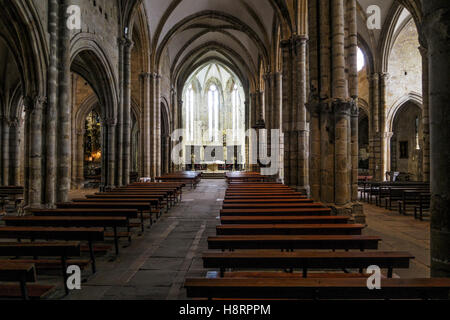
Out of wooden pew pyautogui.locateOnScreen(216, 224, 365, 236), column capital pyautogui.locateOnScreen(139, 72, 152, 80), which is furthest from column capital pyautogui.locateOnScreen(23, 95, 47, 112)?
column capital pyautogui.locateOnScreen(139, 72, 152, 80)

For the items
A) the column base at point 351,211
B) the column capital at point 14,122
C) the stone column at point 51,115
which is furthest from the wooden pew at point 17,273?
the column capital at point 14,122

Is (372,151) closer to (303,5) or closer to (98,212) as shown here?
(303,5)

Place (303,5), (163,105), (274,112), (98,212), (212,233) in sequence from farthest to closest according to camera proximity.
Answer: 1. (163,105)
2. (274,112)
3. (303,5)
4. (212,233)
5. (98,212)

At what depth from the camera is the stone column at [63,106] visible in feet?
33.4

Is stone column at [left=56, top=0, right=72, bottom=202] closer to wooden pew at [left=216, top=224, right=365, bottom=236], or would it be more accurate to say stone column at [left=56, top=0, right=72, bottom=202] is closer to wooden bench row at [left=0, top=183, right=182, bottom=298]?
Result: wooden bench row at [left=0, top=183, right=182, bottom=298]

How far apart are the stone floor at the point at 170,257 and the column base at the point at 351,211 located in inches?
15.2

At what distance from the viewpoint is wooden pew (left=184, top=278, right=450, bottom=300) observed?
2311mm

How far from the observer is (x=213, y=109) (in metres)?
47.8

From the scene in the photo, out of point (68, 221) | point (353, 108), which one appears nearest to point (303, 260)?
point (68, 221)

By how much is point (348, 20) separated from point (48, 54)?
899 centimetres

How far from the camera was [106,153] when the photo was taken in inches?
610

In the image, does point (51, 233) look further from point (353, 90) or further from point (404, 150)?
point (404, 150)

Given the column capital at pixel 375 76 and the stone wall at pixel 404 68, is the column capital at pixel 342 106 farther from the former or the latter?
the stone wall at pixel 404 68

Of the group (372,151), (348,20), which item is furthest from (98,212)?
(372,151)
